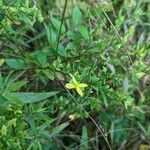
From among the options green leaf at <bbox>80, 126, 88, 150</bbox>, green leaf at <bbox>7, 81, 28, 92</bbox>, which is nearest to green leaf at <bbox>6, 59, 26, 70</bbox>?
green leaf at <bbox>7, 81, 28, 92</bbox>

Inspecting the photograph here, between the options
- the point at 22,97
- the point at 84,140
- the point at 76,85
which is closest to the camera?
the point at 22,97

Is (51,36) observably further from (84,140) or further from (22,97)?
(84,140)

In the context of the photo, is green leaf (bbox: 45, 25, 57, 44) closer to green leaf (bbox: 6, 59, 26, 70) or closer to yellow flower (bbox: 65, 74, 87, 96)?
green leaf (bbox: 6, 59, 26, 70)

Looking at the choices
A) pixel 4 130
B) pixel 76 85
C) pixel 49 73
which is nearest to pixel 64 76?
pixel 49 73

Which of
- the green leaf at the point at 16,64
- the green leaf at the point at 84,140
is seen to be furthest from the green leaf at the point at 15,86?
the green leaf at the point at 84,140

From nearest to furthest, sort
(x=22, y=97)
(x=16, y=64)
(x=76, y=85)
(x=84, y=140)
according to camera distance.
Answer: (x=22, y=97) < (x=76, y=85) < (x=16, y=64) < (x=84, y=140)

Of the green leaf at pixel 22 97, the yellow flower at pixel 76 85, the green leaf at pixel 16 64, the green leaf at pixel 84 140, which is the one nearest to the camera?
the green leaf at pixel 22 97

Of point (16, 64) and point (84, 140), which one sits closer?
point (16, 64)

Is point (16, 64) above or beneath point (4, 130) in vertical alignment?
above

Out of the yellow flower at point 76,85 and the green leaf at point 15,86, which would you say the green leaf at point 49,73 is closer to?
the yellow flower at point 76,85
